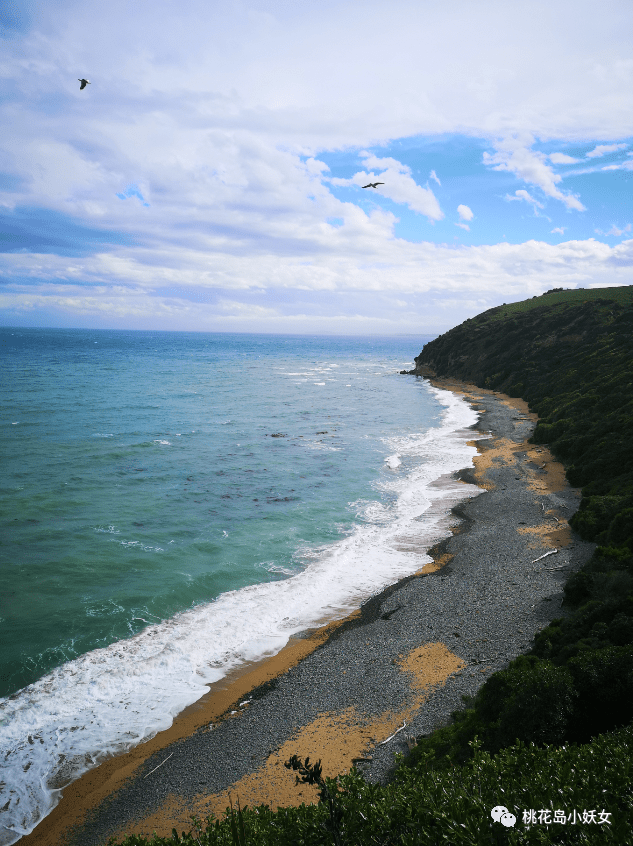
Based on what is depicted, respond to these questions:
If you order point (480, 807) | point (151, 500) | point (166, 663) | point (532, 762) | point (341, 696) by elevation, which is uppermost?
point (480, 807)

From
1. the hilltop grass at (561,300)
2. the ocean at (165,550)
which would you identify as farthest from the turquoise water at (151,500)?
the hilltop grass at (561,300)

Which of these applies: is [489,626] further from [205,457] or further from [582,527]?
[205,457]

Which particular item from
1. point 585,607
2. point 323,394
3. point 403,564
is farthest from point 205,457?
point 323,394

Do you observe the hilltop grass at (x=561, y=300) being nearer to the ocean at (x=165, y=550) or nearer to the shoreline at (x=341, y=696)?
the ocean at (x=165, y=550)

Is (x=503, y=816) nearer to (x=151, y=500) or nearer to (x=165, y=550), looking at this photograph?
(x=165, y=550)

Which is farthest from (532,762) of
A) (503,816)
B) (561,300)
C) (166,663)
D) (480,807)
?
(561,300)
